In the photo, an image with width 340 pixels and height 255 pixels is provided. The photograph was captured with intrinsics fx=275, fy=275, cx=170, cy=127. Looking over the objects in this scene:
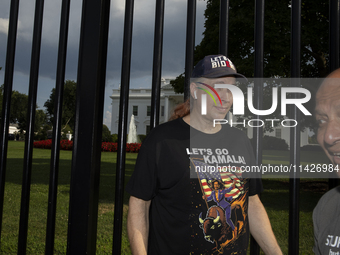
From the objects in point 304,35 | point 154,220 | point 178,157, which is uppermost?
point 304,35

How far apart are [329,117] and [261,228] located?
0.84 metres

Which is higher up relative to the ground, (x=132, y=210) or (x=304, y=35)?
(x=304, y=35)

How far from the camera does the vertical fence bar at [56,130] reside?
5.89 feet

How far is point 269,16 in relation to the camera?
7906mm

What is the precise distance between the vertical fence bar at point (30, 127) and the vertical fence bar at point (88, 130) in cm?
35

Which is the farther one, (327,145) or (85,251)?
(85,251)

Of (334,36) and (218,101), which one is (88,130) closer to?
(218,101)

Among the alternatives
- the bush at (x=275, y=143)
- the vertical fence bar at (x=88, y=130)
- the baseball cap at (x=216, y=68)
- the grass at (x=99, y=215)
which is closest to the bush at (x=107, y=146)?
the bush at (x=275, y=143)

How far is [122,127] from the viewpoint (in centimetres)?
177

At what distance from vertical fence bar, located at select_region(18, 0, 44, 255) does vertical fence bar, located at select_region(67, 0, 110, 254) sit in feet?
1.15

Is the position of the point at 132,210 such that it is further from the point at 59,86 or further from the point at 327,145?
the point at 327,145

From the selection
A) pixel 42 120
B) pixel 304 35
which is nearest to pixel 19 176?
pixel 304 35

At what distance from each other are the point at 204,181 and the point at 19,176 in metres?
11.6

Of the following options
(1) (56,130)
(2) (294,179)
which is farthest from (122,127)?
(2) (294,179)
